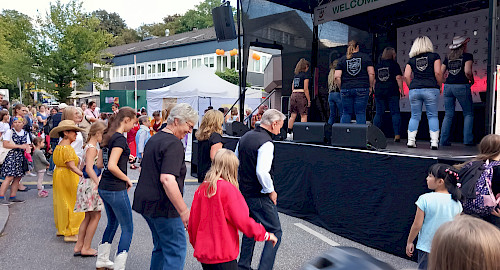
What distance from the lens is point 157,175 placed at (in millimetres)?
3133

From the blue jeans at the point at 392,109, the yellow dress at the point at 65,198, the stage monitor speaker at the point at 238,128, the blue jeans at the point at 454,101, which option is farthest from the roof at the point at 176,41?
the yellow dress at the point at 65,198

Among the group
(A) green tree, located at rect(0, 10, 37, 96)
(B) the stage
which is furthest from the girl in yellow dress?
(A) green tree, located at rect(0, 10, 37, 96)

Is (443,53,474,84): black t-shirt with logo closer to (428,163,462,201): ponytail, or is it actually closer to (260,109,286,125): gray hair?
(428,163,462,201): ponytail

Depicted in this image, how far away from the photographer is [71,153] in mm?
5102

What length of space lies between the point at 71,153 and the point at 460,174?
14.7 ft

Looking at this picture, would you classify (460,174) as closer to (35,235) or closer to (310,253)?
(310,253)

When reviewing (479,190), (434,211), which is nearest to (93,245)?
(434,211)

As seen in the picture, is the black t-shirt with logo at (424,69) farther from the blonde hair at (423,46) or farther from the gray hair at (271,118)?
the gray hair at (271,118)

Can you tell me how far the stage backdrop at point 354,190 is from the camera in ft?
15.7

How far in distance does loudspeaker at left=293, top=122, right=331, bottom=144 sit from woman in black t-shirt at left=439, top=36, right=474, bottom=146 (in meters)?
1.96

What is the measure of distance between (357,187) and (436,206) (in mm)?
2150

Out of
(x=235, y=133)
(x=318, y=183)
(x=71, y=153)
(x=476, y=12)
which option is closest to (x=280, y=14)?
(x=235, y=133)

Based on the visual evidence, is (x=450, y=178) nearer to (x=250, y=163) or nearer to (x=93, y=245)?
(x=250, y=163)

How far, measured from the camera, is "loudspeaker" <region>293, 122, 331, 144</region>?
650cm
